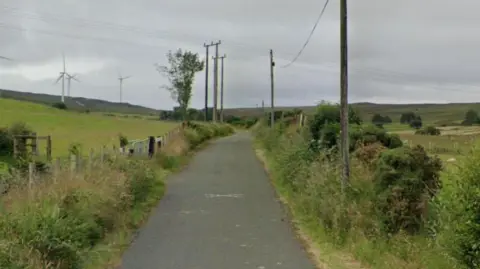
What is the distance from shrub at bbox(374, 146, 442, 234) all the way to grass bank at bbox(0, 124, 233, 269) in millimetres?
4531

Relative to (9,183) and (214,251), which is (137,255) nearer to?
(214,251)

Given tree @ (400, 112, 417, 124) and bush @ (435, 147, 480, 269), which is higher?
tree @ (400, 112, 417, 124)

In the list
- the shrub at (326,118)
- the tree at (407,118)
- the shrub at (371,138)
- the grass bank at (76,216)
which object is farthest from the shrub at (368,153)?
the tree at (407,118)

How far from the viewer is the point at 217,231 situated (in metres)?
14.0

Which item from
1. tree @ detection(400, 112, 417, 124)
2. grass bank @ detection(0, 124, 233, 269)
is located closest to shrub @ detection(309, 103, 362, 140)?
grass bank @ detection(0, 124, 233, 269)

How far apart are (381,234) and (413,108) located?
90326mm

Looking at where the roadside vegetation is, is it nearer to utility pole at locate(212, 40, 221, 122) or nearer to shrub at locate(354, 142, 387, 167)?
shrub at locate(354, 142, 387, 167)

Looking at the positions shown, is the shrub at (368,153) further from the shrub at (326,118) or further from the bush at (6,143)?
the bush at (6,143)

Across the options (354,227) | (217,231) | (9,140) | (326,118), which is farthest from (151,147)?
(9,140)

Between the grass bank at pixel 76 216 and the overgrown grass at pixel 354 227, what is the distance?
12.2ft

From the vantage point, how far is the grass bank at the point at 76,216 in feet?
27.6

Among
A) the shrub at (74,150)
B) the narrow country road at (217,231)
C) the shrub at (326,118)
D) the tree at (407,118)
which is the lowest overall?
the narrow country road at (217,231)

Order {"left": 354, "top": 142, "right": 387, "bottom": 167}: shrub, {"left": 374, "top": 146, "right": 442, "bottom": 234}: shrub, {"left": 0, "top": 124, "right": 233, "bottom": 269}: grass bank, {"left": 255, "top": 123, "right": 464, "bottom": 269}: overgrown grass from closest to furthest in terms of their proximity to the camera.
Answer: {"left": 0, "top": 124, "right": 233, "bottom": 269}: grass bank → {"left": 255, "top": 123, "right": 464, "bottom": 269}: overgrown grass → {"left": 374, "top": 146, "right": 442, "bottom": 234}: shrub → {"left": 354, "top": 142, "right": 387, "bottom": 167}: shrub

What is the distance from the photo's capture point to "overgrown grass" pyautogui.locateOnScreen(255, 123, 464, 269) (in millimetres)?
8844
